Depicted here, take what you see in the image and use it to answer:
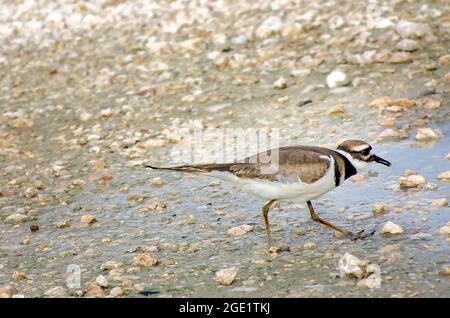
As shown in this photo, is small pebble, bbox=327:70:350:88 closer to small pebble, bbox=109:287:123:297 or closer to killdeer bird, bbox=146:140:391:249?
killdeer bird, bbox=146:140:391:249

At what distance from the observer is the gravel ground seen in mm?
5738

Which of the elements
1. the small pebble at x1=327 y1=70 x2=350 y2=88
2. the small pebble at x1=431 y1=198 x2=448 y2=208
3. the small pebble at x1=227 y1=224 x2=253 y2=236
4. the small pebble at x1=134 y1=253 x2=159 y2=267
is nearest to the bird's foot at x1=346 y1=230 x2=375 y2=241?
the small pebble at x1=431 y1=198 x2=448 y2=208

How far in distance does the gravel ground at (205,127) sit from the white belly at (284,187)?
40cm

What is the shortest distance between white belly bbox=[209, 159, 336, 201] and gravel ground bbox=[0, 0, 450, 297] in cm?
40

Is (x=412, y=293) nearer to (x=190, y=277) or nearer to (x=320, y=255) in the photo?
(x=320, y=255)

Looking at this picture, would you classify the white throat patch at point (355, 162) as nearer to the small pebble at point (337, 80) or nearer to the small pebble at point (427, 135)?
the small pebble at point (427, 135)

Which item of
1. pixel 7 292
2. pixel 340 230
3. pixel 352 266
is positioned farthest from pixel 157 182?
pixel 352 266

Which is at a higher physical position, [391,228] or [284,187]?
[284,187]

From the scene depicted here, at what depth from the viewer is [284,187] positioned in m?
5.95

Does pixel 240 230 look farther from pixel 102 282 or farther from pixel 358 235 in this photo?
pixel 102 282

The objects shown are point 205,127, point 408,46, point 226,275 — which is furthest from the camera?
point 408,46

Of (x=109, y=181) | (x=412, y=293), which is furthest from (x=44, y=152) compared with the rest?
(x=412, y=293)

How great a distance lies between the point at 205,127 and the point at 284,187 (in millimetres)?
3261

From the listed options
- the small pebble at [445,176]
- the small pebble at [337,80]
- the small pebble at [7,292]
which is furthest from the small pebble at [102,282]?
the small pebble at [337,80]
